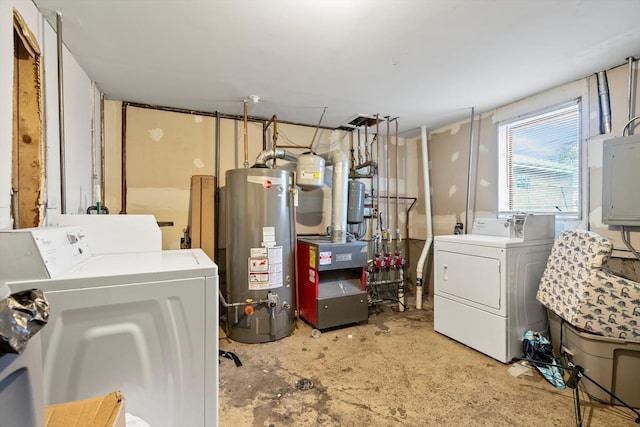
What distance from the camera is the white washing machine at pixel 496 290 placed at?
7.23ft

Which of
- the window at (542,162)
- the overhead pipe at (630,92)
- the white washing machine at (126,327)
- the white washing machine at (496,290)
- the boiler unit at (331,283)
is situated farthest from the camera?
the boiler unit at (331,283)

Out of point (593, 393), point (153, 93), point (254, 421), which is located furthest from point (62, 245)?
point (593, 393)

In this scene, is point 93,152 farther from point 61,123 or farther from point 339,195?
point 339,195

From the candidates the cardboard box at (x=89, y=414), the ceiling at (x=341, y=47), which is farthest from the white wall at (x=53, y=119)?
the cardboard box at (x=89, y=414)

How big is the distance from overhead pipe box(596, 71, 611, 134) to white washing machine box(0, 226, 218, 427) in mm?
3048

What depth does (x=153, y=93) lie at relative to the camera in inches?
105

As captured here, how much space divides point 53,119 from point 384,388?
2.65 metres

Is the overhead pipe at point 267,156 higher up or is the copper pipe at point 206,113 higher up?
the copper pipe at point 206,113

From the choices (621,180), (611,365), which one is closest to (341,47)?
(621,180)

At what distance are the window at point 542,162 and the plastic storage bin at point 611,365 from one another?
120cm

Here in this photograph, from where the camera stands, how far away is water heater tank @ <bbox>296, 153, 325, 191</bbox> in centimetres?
289

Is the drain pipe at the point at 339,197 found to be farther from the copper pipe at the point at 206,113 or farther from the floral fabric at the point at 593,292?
the floral fabric at the point at 593,292

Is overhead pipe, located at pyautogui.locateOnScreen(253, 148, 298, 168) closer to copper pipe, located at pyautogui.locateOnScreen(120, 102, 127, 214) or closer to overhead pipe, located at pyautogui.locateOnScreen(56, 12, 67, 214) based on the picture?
copper pipe, located at pyautogui.locateOnScreen(120, 102, 127, 214)

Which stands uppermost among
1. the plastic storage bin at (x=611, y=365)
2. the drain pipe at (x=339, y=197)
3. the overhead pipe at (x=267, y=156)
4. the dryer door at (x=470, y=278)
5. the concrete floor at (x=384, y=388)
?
the overhead pipe at (x=267, y=156)
